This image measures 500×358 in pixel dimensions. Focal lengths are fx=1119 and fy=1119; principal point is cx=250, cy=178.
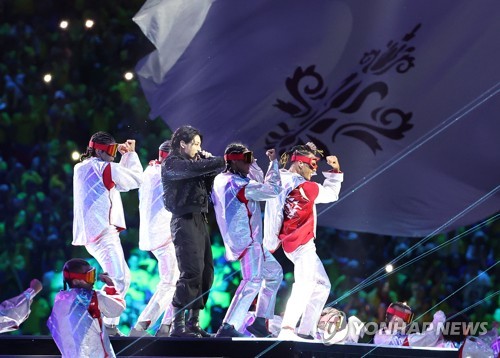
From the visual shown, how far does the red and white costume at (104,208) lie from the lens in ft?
24.0

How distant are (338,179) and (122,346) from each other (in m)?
1.90

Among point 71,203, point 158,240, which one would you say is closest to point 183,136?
point 158,240

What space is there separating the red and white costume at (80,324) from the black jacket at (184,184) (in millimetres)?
1280

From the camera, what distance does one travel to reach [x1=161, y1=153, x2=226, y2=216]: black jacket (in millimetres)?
6848

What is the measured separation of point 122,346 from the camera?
6605 millimetres

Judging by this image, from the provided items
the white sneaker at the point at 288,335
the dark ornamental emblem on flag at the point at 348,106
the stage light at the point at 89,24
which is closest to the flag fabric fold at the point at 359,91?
the dark ornamental emblem on flag at the point at 348,106

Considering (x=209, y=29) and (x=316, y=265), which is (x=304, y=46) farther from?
(x=316, y=265)

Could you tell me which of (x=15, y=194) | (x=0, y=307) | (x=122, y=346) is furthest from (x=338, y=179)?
(x=15, y=194)

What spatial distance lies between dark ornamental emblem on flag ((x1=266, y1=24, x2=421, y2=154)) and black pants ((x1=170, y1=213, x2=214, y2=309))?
131 inches

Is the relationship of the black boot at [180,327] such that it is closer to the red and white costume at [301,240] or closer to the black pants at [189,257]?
the black pants at [189,257]

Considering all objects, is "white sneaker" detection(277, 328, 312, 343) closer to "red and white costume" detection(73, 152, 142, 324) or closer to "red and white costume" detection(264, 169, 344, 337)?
"red and white costume" detection(264, 169, 344, 337)

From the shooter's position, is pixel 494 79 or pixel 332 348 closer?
pixel 332 348

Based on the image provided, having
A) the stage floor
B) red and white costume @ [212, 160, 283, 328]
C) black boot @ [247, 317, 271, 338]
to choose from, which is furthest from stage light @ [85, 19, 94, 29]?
the stage floor

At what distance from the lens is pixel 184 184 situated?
699 cm
